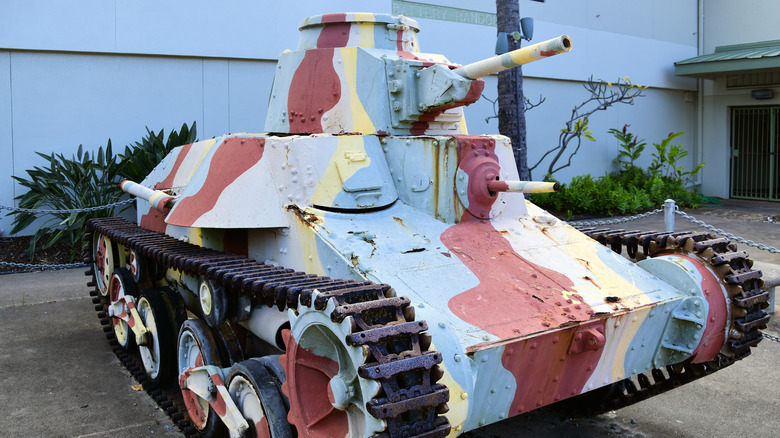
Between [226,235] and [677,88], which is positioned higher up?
[677,88]

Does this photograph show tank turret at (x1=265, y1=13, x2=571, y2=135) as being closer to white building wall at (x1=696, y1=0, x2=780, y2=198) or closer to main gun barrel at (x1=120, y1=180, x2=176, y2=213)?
main gun barrel at (x1=120, y1=180, x2=176, y2=213)

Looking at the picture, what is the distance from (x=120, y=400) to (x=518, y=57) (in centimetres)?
398

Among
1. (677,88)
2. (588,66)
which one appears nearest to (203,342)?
(588,66)

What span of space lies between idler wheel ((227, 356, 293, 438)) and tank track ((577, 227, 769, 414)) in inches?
100

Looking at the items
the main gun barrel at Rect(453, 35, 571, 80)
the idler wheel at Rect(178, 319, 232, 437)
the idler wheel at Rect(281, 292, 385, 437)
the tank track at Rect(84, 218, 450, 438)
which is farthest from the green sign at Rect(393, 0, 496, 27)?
the idler wheel at Rect(281, 292, 385, 437)

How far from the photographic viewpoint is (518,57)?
4.54 m

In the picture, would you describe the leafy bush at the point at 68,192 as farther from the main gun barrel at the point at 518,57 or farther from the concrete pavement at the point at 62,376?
the main gun barrel at the point at 518,57

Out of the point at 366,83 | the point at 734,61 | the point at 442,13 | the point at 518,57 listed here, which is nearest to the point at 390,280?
the point at 518,57

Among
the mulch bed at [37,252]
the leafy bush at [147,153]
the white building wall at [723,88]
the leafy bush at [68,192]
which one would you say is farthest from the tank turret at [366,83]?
the white building wall at [723,88]

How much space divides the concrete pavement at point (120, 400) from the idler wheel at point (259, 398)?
92 cm

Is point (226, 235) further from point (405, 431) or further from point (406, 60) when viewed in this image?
point (405, 431)

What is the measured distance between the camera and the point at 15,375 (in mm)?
6074

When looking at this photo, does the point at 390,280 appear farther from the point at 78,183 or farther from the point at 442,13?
the point at 442,13

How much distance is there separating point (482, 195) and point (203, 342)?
2203 millimetres
